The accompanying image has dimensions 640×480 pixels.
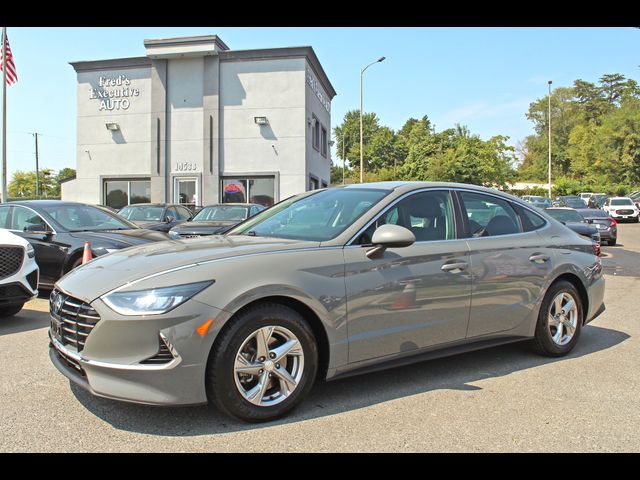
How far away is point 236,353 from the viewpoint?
130 inches

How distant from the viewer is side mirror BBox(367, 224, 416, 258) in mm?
3805

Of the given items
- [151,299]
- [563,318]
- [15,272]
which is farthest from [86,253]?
[563,318]

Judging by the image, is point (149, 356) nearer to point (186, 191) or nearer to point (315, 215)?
point (315, 215)

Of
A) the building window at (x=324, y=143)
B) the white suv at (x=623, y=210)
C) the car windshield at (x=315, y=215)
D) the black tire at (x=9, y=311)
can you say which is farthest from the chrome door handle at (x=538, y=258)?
the white suv at (x=623, y=210)

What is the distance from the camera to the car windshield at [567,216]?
1582 centimetres

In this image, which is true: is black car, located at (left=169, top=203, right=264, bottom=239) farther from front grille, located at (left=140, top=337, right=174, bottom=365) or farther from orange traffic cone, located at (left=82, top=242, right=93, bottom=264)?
front grille, located at (left=140, top=337, right=174, bottom=365)

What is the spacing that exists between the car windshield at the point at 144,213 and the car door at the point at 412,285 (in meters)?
10.8

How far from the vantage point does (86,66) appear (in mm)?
25828

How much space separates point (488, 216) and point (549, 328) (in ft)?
3.93

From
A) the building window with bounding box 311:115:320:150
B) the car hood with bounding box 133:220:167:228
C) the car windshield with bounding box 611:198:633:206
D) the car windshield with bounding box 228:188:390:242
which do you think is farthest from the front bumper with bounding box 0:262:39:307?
the car windshield with bounding box 611:198:633:206

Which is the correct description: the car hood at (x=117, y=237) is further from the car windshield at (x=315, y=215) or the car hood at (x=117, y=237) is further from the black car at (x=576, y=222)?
the black car at (x=576, y=222)
